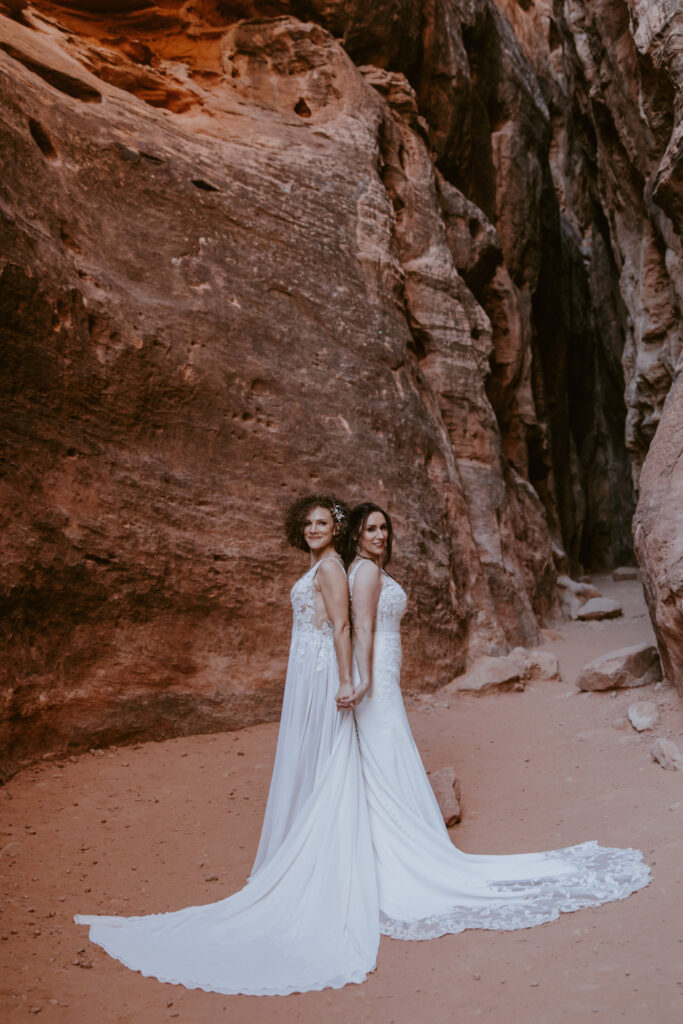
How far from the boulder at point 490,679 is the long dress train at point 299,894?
4183 millimetres

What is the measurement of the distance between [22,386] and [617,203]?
16097mm

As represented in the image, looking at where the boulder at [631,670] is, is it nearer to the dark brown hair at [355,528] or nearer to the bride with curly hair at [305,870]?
the dark brown hair at [355,528]

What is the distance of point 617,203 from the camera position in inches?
727

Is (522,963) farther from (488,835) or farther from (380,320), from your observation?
(380,320)

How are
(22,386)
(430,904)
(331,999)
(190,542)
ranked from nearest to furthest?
1. (331,999)
2. (430,904)
3. (22,386)
4. (190,542)

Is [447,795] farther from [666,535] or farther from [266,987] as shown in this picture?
[666,535]

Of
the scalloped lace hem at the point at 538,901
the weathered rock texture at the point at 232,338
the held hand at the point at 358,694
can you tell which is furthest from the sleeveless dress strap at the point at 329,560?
the weathered rock texture at the point at 232,338

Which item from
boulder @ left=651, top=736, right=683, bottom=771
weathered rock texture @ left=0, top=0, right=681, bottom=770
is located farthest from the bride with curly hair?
boulder @ left=651, top=736, right=683, bottom=771

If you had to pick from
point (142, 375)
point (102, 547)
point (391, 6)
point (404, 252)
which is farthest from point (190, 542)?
point (391, 6)

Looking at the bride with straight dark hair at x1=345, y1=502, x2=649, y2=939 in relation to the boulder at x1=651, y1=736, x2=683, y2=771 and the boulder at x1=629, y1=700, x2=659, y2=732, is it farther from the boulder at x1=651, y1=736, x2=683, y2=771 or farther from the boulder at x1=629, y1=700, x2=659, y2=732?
the boulder at x1=629, y1=700, x2=659, y2=732

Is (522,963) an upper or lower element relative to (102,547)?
lower

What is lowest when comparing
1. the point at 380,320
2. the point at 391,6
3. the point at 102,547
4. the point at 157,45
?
the point at 102,547

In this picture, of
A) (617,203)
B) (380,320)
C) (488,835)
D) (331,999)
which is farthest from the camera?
(617,203)

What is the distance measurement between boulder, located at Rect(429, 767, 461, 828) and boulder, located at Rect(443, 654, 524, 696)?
274 centimetres
